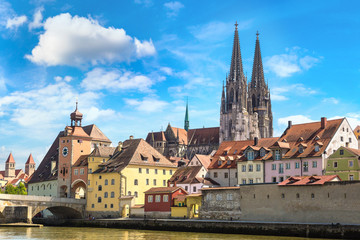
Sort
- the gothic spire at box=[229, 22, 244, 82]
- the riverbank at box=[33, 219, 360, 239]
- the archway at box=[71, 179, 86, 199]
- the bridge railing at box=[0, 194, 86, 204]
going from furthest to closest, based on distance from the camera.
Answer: the gothic spire at box=[229, 22, 244, 82] < the archway at box=[71, 179, 86, 199] < the bridge railing at box=[0, 194, 86, 204] < the riverbank at box=[33, 219, 360, 239]

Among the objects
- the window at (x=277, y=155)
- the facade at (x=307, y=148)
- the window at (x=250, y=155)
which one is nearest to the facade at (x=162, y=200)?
the window at (x=250, y=155)

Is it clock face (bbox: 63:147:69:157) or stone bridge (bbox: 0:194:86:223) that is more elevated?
clock face (bbox: 63:147:69:157)

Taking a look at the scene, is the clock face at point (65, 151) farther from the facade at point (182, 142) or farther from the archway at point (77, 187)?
the facade at point (182, 142)

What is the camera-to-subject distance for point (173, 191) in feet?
216

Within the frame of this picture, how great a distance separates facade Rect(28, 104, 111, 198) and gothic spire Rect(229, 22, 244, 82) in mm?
70268

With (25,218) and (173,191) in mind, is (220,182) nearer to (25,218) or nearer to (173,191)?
(173,191)

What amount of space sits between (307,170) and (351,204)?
52.0 ft

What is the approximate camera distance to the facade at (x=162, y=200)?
65.8m

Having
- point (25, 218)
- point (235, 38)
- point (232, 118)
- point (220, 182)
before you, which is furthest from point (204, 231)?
point (235, 38)

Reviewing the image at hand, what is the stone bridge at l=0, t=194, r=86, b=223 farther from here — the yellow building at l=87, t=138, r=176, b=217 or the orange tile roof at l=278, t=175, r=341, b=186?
the orange tile roof at l=278, t=175, r=341, b=186

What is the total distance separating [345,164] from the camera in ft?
201

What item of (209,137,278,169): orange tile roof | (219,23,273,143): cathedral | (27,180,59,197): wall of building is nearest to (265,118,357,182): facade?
(209,137,278,169): orange tile roof

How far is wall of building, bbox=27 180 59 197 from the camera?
8706cm

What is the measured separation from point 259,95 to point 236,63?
1225 cm
